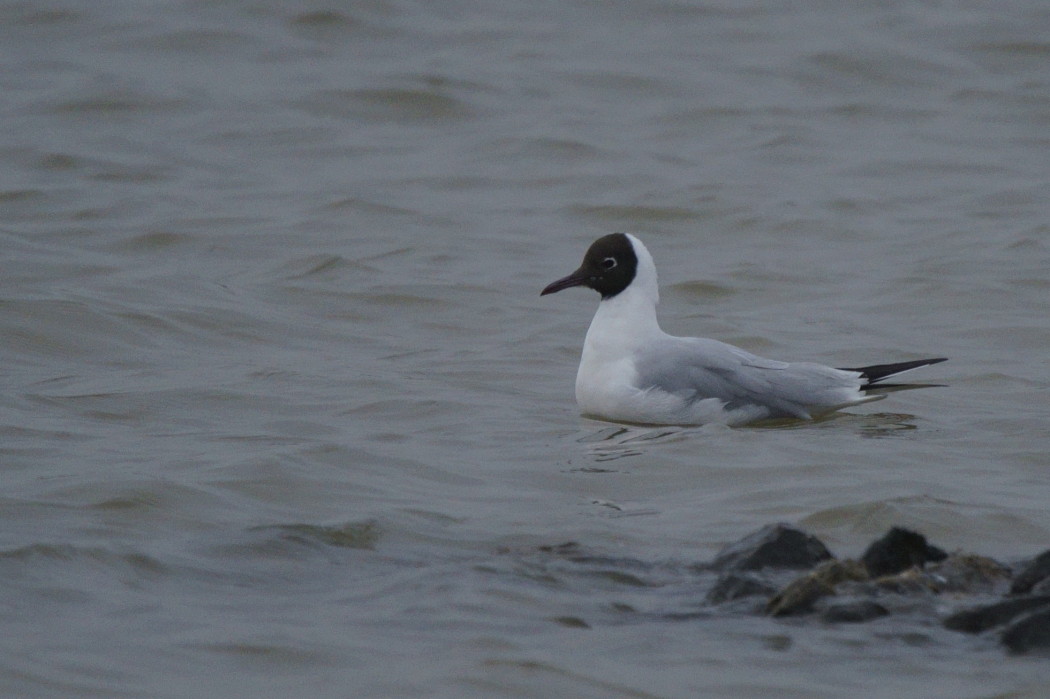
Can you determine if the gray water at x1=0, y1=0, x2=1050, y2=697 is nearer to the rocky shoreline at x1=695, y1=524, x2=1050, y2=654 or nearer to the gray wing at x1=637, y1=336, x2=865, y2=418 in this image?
the rocky shoreline at x1=695, y1=524, x2=1050, y2=654

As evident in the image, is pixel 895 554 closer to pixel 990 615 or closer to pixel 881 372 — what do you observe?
pixel 990 615

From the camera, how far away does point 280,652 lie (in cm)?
478

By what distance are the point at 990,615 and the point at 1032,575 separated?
34cm

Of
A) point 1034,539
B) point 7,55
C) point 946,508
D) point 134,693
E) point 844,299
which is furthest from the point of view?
point 7,55

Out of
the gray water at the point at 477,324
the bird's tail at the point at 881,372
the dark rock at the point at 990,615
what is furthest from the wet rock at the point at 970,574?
the bird's tail at the point at 881,372

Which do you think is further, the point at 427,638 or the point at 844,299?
the point at 844,299

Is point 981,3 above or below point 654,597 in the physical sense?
above

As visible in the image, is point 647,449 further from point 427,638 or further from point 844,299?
point 844,299

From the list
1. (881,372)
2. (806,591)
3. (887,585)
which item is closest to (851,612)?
(806,591)

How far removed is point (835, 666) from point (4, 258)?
8.66m

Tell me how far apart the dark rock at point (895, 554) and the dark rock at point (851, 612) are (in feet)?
1.19

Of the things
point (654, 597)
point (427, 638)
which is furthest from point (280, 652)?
point (654, 597)

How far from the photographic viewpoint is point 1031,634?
15.3 ft

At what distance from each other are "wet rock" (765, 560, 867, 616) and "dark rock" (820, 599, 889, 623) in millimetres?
83
